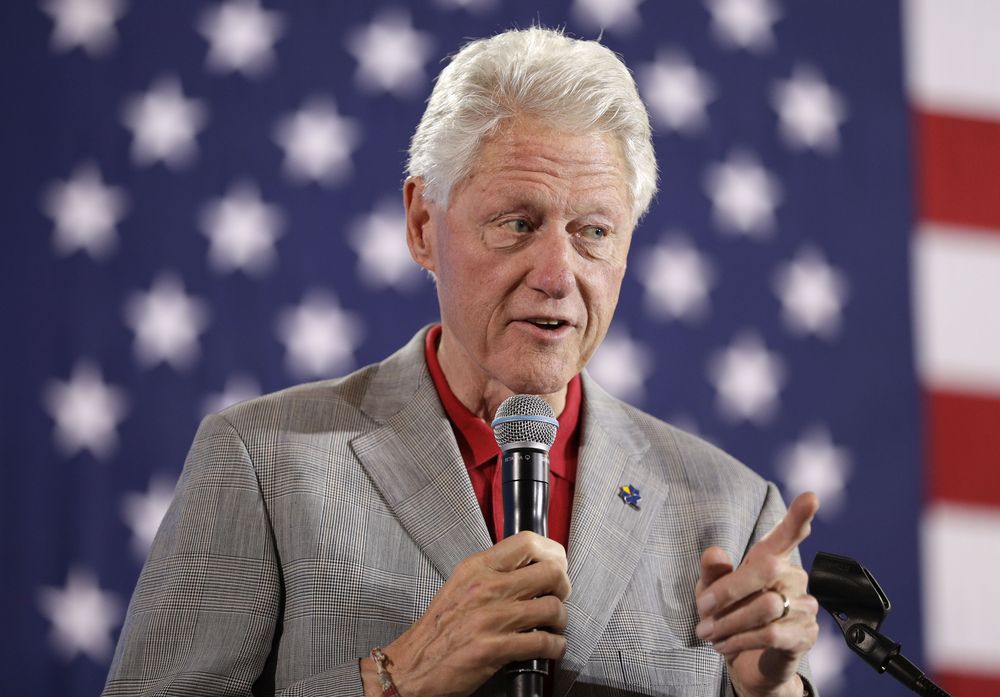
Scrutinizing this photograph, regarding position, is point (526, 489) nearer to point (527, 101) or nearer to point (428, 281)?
point (527, 101)

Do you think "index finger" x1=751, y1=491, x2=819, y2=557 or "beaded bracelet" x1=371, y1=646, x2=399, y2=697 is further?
"beaded bracelet" x1=371, y1=646, x2=399, y2=697

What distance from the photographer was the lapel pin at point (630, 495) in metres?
1.76

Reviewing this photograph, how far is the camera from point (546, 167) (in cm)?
168

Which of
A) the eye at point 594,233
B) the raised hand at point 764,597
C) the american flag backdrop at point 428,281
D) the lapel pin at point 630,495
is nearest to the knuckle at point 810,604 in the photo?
the raised hand at point 764,597

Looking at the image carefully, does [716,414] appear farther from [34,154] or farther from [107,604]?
[34,154]

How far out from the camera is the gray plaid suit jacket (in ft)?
4.99

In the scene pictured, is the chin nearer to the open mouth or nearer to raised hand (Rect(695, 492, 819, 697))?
the open mouth

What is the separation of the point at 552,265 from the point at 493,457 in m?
0.34

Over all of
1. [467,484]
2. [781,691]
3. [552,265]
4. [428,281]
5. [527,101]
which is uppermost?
[428,281]

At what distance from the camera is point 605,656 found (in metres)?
1.60

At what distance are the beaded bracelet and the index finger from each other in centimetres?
50

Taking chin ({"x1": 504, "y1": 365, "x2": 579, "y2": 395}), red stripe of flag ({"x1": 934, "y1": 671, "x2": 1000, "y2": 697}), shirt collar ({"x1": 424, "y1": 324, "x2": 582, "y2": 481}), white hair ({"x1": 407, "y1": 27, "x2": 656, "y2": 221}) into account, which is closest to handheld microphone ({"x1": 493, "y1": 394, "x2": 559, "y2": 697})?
chin ({"x1": 504, "y1": 365, "x2": 579, "y2": 395})

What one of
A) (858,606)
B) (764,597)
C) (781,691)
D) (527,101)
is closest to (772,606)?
(764,597)

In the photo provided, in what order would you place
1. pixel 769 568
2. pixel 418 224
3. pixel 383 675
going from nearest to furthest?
pixel 769 568
pixel 383 675
pixel 418 224
